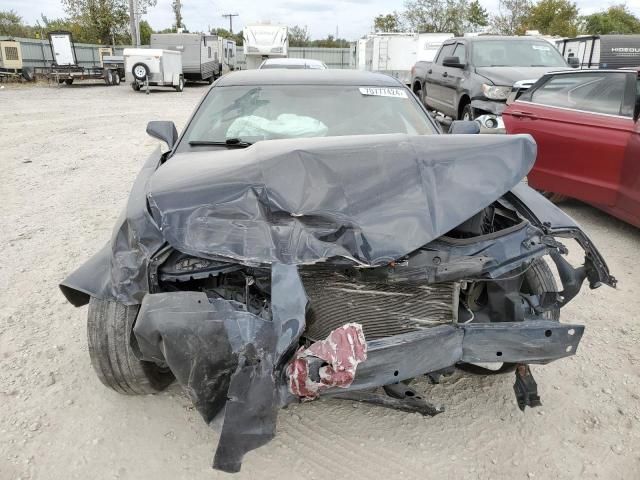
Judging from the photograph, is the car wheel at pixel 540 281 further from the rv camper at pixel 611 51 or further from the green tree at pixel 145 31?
the green tree at pixel 145 31

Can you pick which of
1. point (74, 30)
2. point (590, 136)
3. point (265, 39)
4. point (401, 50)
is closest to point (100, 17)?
point (74, 30)

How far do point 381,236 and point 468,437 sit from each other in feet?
3.70

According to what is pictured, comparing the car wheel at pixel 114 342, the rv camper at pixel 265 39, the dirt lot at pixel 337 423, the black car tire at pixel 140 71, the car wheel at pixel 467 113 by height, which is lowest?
the dirt lot at pixel 337 423

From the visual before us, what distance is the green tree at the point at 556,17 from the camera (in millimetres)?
34938

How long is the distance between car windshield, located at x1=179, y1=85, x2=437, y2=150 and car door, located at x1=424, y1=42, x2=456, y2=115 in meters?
6.29

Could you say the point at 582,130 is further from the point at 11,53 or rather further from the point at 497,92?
the point at 11,53

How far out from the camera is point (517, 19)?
37.9 m

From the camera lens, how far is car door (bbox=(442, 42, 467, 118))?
912 cm

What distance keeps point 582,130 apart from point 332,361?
13.7 ft

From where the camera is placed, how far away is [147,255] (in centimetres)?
225

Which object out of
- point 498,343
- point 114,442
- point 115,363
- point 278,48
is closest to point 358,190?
point 498,343

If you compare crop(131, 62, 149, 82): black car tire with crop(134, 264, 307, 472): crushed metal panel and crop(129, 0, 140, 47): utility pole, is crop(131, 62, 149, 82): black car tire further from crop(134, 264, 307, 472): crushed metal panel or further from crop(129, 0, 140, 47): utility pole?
crop(134, 264, 307, 472): crushed metal panel

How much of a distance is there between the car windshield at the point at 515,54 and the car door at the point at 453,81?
0.97ft

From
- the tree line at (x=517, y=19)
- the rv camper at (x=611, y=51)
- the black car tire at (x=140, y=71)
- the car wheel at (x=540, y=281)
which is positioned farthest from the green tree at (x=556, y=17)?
the car wheel at (x=540, y=281)
